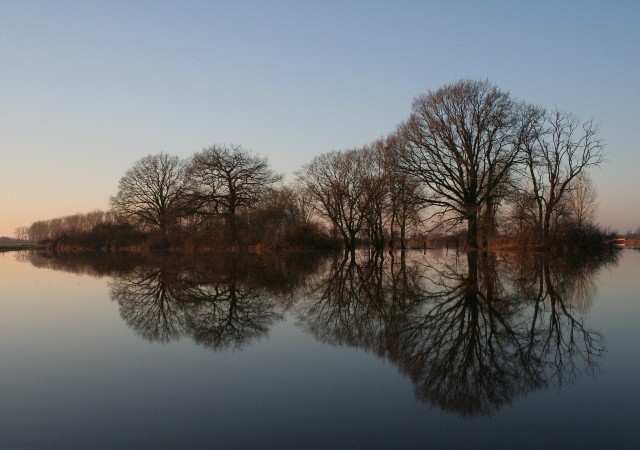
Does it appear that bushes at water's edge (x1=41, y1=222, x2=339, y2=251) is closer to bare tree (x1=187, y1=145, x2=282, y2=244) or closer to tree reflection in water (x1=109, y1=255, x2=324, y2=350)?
bare tree (x1=187, y1=145, x2=282, y2=244)

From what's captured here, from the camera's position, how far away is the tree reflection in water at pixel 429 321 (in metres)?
5.67

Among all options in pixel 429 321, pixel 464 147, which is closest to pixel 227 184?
pixel 464 147

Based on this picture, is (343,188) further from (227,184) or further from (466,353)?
(466,353)

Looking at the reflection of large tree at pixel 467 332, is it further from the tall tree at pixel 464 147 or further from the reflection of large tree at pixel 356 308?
the tall tree at pixel 464 147

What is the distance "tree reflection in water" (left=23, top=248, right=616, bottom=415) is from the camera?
18.6ft

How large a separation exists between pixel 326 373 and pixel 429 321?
11.9 ft

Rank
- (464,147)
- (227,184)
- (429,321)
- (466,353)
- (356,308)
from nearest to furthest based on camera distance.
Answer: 1. (466,353)
2. (429,321)
3. (356,308)
4. (464,147)
5. (227,184)

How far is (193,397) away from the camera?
5.10m

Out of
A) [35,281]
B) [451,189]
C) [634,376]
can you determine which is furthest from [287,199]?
[634,376]

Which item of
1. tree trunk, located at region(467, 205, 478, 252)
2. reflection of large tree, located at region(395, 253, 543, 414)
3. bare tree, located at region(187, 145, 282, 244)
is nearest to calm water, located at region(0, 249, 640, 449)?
reflection of large tree, located at region(395, 253, 543, 414)

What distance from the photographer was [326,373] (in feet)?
19.5

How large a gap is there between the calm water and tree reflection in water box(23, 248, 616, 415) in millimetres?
40

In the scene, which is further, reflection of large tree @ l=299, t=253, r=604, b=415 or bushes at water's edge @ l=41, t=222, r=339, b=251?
bushes at water's edge @ l=41, t=222, r=339, b=251

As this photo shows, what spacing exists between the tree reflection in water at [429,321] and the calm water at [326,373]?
1.6 inches
